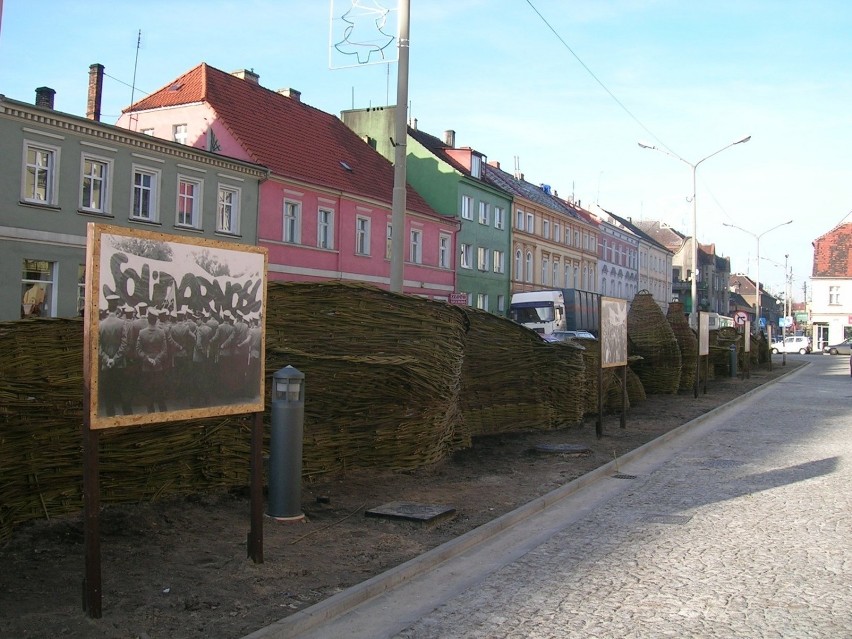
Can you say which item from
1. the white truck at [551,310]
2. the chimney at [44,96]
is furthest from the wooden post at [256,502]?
the white truck at [551,310]

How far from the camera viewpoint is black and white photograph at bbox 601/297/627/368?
13289 millimetres

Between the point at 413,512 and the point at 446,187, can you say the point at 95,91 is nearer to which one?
the point at 446,187

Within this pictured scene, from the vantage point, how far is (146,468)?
643 cm

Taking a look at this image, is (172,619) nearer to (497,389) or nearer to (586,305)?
(497,389)

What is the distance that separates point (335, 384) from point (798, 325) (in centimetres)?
11911

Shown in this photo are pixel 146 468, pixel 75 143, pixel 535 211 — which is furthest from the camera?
pixel 535 211

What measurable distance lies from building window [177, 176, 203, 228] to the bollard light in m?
23.0

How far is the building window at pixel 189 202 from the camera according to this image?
28453 millimetres

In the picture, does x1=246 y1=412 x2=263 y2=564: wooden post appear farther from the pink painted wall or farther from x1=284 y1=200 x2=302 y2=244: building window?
x1=284 y1=200 x2=302 y2=244: building window

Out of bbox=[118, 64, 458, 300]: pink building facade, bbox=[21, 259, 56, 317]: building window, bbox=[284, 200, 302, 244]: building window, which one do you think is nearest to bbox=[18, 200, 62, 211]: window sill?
bbox=[21, 259, 56, 317]: building window

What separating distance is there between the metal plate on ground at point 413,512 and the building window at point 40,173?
20.0 meters

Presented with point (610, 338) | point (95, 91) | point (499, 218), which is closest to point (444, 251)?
point (499, 218)

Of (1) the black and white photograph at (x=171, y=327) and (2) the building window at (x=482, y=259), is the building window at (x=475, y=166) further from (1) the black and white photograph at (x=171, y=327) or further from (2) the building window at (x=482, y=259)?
(1) the black and white photograph at (x=171, y=327)

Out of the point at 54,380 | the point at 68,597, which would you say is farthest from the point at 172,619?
the point at 54,380
